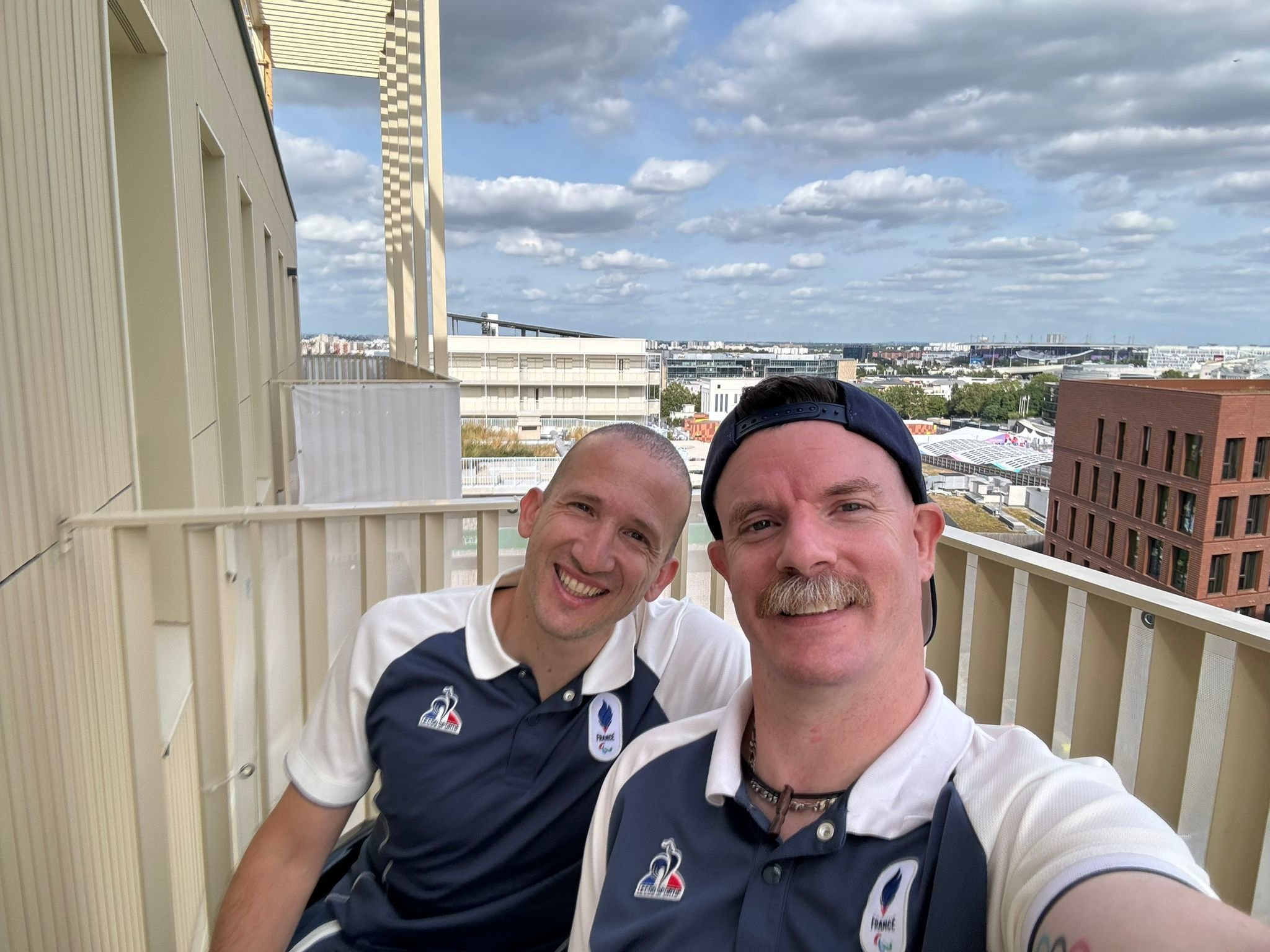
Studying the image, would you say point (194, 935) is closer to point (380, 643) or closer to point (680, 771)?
point (380, 643)

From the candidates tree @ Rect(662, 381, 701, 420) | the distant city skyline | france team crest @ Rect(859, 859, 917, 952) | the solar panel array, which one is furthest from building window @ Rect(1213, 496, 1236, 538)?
france team crest @ Rect(859, 859, 917, 952)

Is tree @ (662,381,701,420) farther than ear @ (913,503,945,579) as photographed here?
Yes

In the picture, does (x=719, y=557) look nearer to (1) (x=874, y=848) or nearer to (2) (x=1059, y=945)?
(1) (x=874, y=848)

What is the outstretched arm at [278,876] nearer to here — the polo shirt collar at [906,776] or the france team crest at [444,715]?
the france team crest at [444,715]

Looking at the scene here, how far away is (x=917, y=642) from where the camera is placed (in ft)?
3.00

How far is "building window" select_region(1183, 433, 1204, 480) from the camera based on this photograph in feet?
9.80

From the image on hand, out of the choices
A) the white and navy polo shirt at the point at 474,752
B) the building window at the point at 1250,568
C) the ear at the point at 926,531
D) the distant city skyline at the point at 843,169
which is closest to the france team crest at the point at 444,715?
the white and navy polo shirt at the point at 474,752

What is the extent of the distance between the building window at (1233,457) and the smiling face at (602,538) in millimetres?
2635

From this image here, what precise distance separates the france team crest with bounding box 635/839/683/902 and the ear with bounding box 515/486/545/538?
0.64 m

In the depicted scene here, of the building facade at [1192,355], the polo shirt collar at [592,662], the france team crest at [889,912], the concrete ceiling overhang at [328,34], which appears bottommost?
the france team crest at [889,912]

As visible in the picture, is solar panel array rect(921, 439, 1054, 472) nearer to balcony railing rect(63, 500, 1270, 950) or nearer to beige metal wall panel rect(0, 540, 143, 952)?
balcony railing rect(63, 500, 1270, 950)

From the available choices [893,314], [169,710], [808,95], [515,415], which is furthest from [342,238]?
[808,95]

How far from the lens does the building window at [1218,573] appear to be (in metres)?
2.56

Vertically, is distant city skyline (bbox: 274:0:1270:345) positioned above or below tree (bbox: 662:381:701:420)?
above
